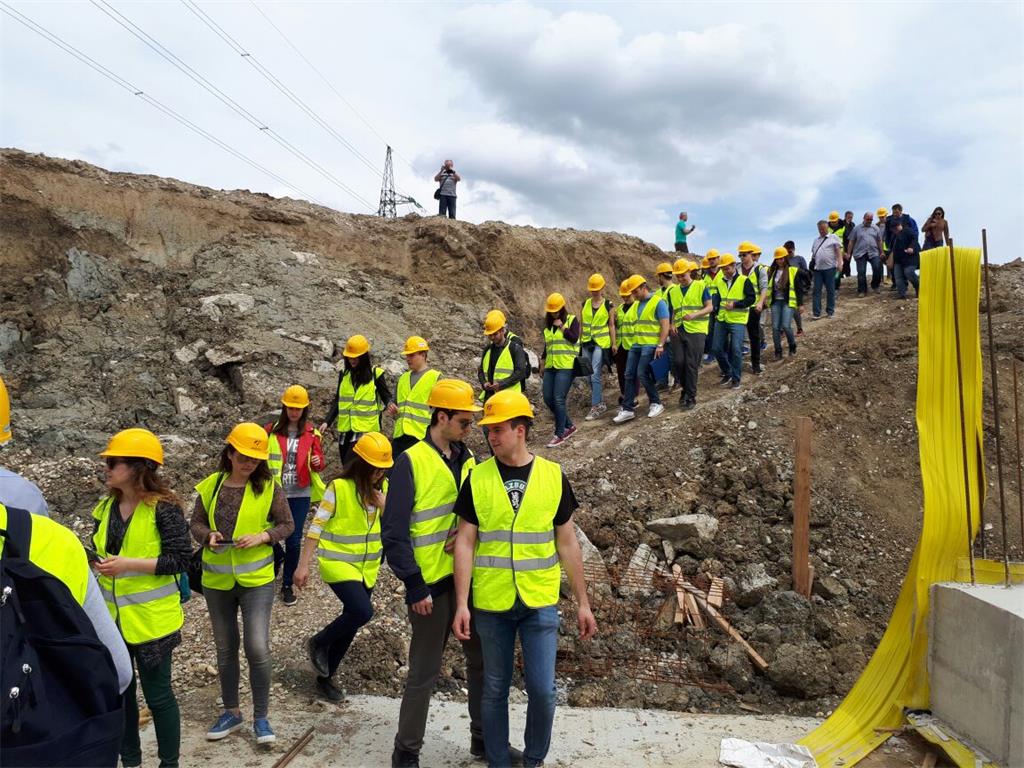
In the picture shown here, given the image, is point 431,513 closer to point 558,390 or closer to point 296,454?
point 296,454

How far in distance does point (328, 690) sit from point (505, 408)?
2.64 meters

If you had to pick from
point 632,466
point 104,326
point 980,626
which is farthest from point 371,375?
point 104,326

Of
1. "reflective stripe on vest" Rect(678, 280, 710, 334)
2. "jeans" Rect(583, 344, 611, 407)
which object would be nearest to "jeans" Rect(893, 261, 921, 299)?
"reflective stripe on vest" Rect(678, 280, 710, 334)

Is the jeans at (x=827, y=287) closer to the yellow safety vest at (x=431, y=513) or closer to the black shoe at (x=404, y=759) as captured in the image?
the yellow safety vest at (x=431, y=513)

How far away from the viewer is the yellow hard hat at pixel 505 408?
338cm

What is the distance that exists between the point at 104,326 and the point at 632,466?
899 cm

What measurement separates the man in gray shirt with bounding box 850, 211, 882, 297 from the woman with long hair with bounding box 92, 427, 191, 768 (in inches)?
575

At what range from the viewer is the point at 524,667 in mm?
3473

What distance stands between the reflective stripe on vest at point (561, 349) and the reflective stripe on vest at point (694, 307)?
167 centimetres

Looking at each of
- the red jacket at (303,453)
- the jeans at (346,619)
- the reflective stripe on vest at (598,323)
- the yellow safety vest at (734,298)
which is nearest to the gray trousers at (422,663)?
the jeans at (346,619)

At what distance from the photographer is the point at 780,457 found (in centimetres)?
796

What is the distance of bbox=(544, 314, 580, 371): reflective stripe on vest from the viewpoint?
29.0 feet

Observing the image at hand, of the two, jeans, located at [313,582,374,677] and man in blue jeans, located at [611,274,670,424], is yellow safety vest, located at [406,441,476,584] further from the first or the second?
man in blue jeans, located at [611,274,670,424]

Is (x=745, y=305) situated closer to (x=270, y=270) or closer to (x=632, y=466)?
(x=632, y=466)
